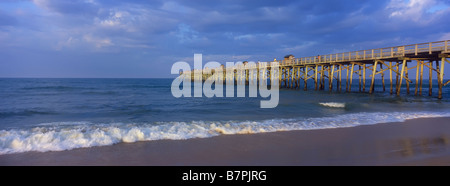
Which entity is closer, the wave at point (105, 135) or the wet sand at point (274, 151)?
the wet sand at point (274, 151)

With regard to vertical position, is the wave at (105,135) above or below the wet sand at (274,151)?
above

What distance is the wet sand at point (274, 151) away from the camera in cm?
473

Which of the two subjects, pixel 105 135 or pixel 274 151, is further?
pixel 105 135

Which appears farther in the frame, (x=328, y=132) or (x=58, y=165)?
(x=328, y=132)

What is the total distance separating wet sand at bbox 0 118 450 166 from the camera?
4.73 m

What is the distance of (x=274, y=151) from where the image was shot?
5.43 m

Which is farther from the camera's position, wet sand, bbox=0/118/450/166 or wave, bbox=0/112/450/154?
wave, bbox=0/112/450/154

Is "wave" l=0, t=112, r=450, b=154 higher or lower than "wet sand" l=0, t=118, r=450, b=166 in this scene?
higher

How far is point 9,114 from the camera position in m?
11.8

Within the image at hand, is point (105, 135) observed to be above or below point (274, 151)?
above
